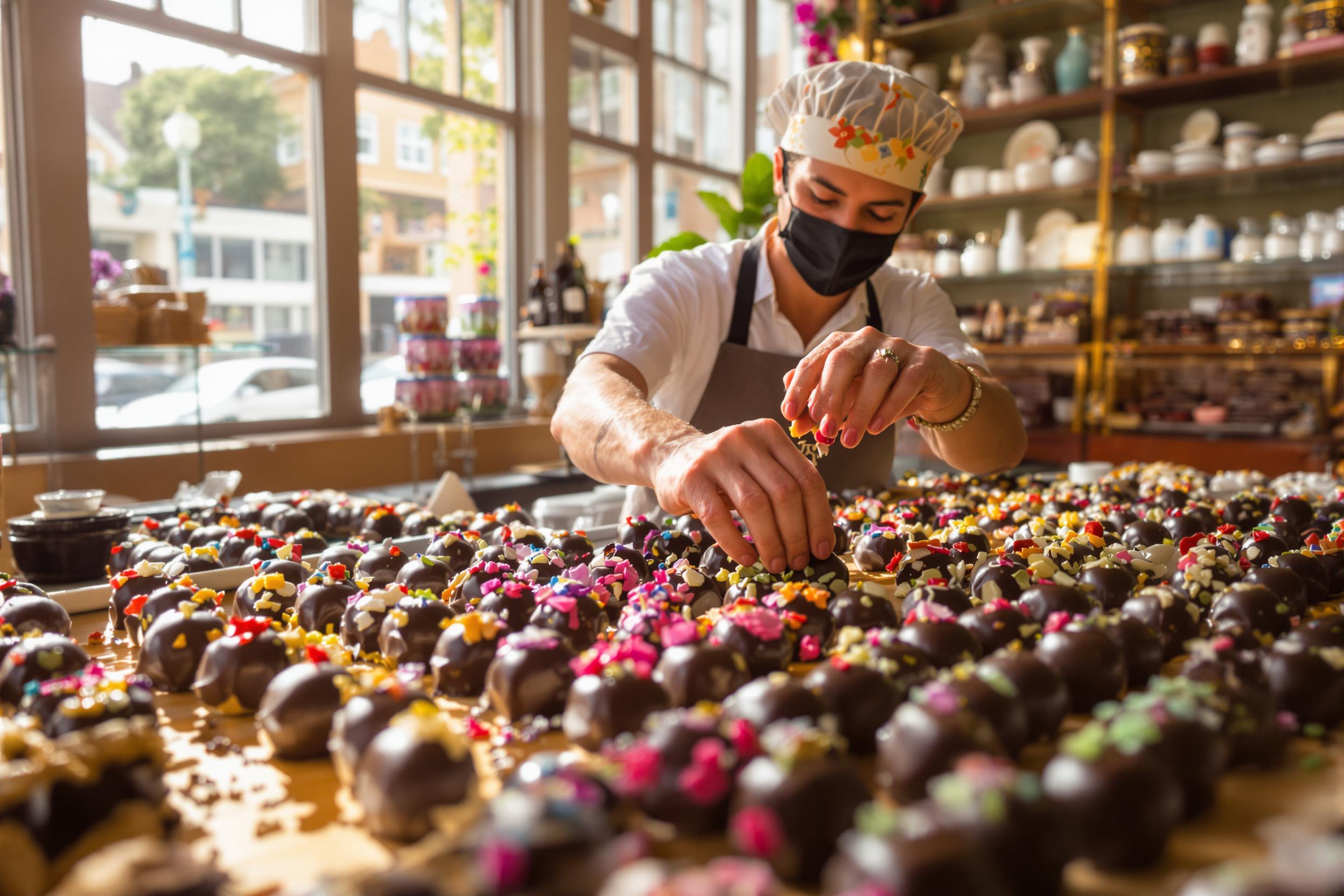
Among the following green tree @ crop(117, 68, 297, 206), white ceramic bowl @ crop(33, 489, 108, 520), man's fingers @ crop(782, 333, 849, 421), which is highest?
green tree @ crop(117, 68, 297, 206)

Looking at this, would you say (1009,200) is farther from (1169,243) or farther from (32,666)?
(32,666)

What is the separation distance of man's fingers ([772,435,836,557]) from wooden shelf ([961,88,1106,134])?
346cm

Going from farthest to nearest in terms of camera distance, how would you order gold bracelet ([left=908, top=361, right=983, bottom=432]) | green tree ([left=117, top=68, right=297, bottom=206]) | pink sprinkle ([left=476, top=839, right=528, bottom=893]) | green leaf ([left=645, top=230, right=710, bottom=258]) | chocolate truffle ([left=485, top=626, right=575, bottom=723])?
1. green tree ([left=117, top=68, right=297, bottom=206])
2. green leaf ([left=645, top=230, right=710, bottom=258])
3. gold bracelet ([left=908, top=361, right=983, bottom=432])
4. chocolate truffle ([left=485, top=626, right=575, bottom=723])
5. pink sprinkle ([left=476, top=839, right=528, bottom=893])

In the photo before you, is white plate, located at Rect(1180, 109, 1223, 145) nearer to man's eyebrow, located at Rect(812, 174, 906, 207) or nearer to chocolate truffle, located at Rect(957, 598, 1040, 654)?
man's eyebrow, located at Rect(812, 174, 906, 207)

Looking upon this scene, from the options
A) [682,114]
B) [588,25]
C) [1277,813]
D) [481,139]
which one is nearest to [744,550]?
[1277,813]

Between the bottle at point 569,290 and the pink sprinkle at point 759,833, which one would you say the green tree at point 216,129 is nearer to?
the bottle at point 569,290

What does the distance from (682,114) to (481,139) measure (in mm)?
1831

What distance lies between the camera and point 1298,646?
0.86 m

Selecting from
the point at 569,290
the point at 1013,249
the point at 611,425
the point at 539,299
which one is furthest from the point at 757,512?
the point at 1013,249

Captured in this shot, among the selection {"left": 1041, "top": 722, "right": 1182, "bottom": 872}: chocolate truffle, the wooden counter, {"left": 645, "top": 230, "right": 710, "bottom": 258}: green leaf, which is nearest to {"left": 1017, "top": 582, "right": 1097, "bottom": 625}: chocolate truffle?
the wooden counter

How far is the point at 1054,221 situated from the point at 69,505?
4.13 m

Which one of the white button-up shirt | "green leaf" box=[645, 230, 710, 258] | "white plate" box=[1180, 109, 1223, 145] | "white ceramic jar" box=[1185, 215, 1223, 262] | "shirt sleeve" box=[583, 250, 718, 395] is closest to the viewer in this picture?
"shirt sleeve" box=[583, 250, 718, 395]

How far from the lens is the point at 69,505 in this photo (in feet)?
5.33

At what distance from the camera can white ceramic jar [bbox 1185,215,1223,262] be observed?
391 cm
